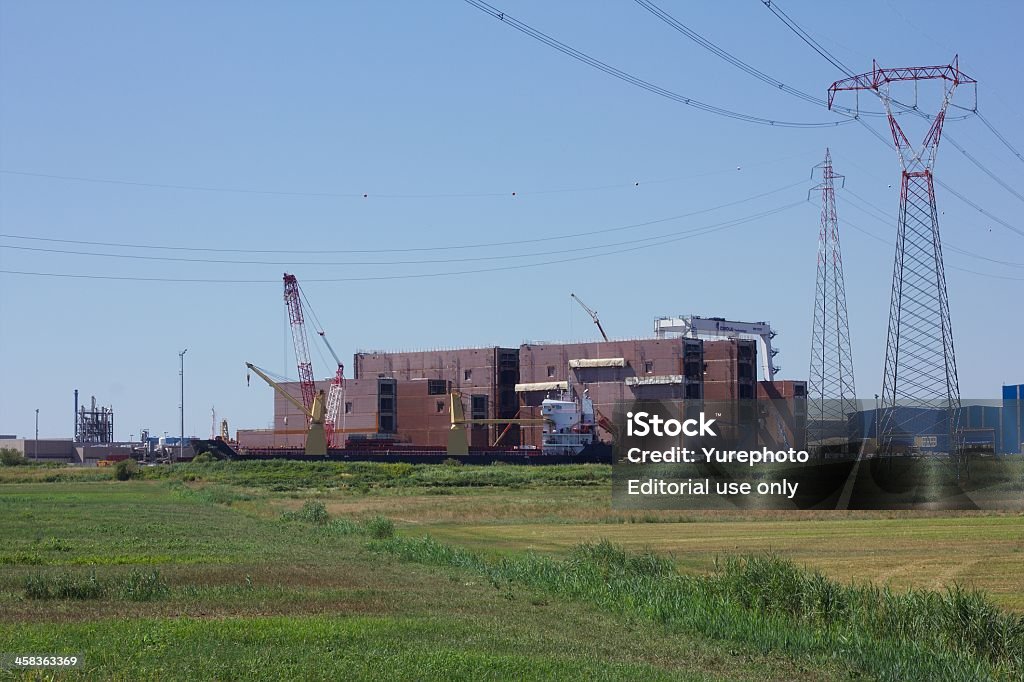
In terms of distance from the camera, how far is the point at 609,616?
743 inches

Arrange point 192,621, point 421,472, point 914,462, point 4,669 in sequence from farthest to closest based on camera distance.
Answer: point 421,472, point 914,462, point 192,621, point 4,669

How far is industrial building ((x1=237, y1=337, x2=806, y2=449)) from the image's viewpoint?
12688 centimetres

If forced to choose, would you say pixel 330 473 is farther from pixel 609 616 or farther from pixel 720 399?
pixel 609 616

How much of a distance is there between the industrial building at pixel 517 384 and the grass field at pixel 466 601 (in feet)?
273

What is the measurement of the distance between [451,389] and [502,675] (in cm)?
13227

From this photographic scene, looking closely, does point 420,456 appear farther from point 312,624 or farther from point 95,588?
point 312,624

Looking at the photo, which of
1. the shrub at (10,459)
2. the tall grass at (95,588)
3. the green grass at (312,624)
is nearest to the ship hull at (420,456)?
the shrub at (10,459)

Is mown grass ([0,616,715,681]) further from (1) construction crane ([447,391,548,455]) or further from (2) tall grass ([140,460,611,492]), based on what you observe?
(1) construction crane ([447,391,548,455])

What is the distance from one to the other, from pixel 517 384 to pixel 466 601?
124216mm

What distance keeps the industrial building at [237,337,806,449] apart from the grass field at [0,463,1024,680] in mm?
83296

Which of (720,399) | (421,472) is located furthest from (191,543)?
(720,399)

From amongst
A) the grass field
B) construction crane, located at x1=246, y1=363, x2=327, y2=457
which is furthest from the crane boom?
the grass field

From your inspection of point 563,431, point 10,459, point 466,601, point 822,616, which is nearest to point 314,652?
point 466,601

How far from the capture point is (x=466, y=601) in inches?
784
